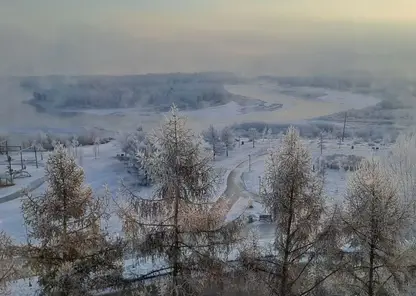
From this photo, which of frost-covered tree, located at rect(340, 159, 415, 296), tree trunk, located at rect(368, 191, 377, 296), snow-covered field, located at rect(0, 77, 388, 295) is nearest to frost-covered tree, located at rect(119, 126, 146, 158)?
snow-covered field, located at rect(0, 77, 388, 295)

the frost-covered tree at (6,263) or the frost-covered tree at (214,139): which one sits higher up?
the frost-covered tree at (6,263)

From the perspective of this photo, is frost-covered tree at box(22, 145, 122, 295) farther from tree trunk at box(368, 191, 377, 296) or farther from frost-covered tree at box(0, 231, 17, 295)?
tree trunk at box(368, 191, 377, 296)

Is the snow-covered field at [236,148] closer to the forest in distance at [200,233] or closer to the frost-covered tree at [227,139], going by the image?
the frost-covered tree at [227,139]

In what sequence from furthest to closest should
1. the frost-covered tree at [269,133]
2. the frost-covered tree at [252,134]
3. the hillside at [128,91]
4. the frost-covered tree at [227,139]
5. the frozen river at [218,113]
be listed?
the hillside at [128,91] < the frozen river at [218,113] < the frost-covered tree at [269,133] < the frost-covered tree at [252,134] < the frost-covered tree at [227,139]

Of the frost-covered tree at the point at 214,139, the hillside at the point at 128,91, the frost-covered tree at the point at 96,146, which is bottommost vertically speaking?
the frost-covered tree at the point at 96,146

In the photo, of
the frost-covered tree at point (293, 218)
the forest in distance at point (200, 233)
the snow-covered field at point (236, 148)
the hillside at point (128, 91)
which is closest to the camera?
the forest in distance at point (200, 233)

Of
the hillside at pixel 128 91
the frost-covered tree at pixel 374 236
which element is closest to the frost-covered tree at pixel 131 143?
the hillside at pixel 128 91
